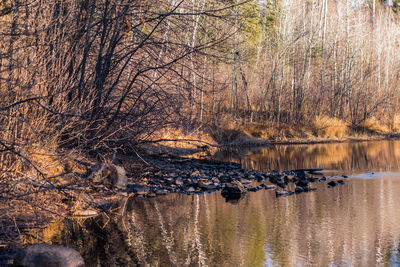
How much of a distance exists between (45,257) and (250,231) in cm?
320

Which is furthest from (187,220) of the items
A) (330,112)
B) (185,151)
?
(330,112)

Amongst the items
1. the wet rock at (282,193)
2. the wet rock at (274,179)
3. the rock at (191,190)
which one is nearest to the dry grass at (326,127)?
the wet rock at (274,179)

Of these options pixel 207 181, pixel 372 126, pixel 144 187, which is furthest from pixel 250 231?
pixel 372 126

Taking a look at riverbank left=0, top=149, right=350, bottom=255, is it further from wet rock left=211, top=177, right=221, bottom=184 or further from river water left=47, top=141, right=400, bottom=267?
river water left=47, top=141, right=400, bottom=267

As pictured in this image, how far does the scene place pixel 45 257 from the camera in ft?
18.2

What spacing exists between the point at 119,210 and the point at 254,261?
3541 mm

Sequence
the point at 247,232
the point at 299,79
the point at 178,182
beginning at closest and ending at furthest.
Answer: the point at 247,232 < the point at 178,182 < the point at 299,79

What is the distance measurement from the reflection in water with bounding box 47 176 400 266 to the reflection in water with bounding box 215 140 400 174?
4247 mm

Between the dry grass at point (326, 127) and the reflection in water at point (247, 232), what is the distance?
15.8 m

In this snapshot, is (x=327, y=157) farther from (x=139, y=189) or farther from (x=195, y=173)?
(x=139, y=189)

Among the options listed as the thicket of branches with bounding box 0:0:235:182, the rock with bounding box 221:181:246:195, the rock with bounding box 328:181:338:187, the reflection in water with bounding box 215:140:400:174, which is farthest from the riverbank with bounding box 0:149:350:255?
the reflection in water with bounding box 215:140:400:174

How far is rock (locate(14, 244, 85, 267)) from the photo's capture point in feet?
18.0

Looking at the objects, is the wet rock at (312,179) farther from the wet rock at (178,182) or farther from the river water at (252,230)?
the wet rock at (178,182)

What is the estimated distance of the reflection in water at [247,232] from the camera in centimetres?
626
